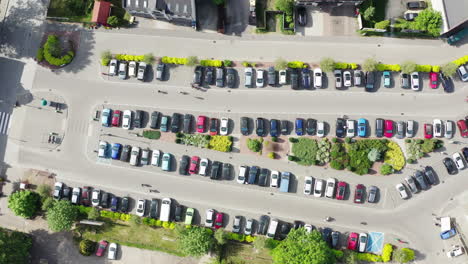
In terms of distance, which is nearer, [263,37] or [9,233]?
[9,233]

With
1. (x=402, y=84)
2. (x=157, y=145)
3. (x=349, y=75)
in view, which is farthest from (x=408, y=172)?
(x=157, y=145)

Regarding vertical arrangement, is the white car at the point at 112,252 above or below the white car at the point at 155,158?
below

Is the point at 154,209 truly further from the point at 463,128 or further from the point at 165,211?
the point at 463,128

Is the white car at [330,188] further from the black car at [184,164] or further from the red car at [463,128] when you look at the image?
the black car at [184,164]

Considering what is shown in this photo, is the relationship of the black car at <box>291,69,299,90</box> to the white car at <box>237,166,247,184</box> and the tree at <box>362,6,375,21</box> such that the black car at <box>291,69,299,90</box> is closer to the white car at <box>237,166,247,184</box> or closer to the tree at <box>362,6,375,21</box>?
the tree at <box>362,6,375,21</box>

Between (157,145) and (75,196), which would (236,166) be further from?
(75,196)

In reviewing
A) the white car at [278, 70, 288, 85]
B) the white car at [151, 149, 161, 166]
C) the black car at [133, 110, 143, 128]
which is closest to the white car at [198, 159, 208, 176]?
the white car at [151, 149, 161, 166]

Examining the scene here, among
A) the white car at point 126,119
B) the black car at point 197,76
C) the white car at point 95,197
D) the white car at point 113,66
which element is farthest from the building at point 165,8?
the white car at point 95,197
